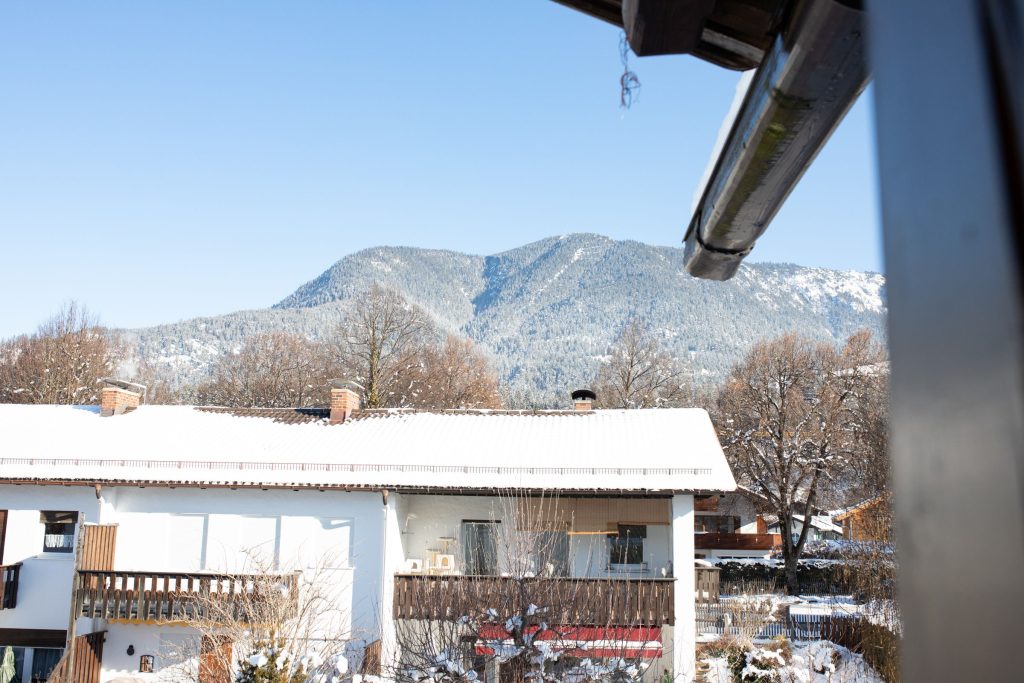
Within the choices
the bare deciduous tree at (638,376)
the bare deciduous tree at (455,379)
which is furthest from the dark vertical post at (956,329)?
the bare deciduous tree at (455,379)

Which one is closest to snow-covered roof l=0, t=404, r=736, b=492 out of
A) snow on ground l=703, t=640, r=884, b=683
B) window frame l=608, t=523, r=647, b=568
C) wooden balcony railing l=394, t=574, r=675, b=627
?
window frame l=608, t=523, r=647, b=568

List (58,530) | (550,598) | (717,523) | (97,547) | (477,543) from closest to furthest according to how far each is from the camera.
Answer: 1. (550,598)
2. (97,547)
3. (58,530)
4. (477,543)
5. (717,523)

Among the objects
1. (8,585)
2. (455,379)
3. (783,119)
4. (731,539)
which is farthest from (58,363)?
(783,119)

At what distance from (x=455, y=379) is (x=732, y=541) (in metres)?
17.9

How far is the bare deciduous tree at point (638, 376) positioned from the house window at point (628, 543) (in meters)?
25.0

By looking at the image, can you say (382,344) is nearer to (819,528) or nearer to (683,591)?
(683,591)

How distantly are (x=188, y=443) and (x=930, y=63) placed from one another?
2516 centimetres

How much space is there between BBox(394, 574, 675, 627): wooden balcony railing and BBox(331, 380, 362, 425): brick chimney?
20.0ft

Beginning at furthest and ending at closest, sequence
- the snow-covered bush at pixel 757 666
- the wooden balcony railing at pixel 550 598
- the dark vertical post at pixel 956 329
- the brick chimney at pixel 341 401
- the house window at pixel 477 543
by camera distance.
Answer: the brick chimney at pixel 341 401 < the house window at pixel 477 543 < the snow-covered bush at pixel 757 666 < the wooden balcony railing at pixel 550 598 < the dark vertical post at pixel 956 329

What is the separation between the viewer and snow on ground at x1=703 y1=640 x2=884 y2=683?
16.5m

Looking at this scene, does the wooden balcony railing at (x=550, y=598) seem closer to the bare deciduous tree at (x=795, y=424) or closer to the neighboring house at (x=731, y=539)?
the bare deciduous tree at (x=795, y=424)

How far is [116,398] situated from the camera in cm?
2650

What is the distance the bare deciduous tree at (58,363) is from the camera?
45.8 metres

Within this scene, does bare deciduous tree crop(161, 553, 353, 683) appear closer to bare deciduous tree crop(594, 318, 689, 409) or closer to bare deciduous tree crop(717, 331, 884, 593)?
bare deciduous tree crop(717, 331, 884, 593)
